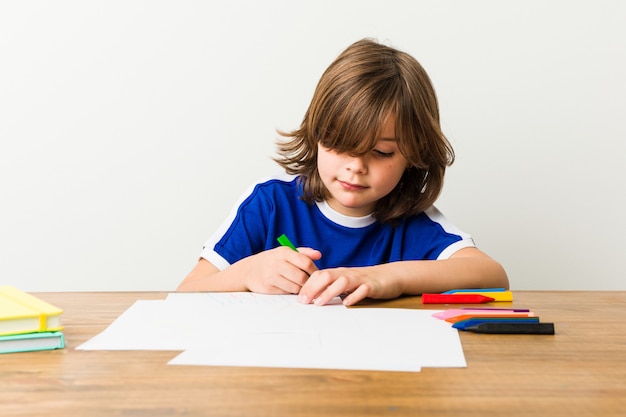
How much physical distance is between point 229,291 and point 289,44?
1123 millimetres

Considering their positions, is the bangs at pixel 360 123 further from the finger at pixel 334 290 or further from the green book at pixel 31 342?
the green book at pixel 31 342

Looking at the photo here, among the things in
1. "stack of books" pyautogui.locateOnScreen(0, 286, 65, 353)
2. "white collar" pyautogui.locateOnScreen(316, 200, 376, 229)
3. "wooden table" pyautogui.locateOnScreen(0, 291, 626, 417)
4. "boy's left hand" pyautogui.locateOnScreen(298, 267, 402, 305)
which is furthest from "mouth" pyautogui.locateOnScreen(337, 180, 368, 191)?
"stack of books" pyautogui.locateOnScreen(0, 286, 65, 353)

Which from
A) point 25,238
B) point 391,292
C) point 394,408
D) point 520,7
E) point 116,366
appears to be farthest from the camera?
point 25,238

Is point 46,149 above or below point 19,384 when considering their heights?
above

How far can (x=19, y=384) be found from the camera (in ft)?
2.26

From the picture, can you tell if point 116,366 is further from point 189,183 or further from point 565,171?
point 565,171

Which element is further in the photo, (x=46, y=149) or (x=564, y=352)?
(x=46, y=149)

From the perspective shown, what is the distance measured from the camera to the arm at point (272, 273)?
1127 mm

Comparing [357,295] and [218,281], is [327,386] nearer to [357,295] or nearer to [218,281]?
[357,295]

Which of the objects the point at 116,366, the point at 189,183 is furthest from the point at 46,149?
the point at 116,366

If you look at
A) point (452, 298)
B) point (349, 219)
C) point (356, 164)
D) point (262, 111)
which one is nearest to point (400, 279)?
point (452, 298)

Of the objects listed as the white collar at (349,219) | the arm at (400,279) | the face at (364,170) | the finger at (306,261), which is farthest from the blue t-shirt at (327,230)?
the finger at (306,261)

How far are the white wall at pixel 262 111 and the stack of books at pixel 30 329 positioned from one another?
139cm

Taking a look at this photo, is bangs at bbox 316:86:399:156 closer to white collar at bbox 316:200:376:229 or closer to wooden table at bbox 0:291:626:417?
white collar at bbox 316:200:376:229
